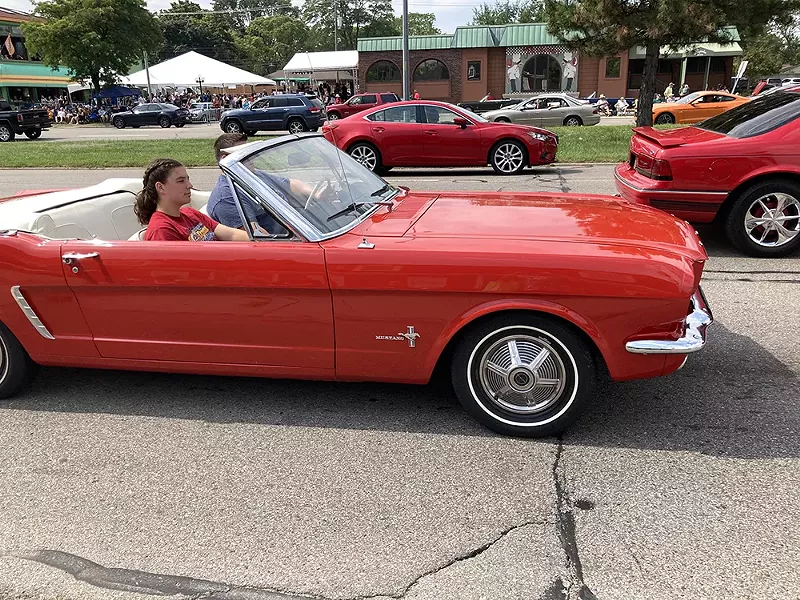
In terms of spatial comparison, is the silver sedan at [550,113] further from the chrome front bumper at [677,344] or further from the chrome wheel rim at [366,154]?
the chrome front bumper at [677,344]

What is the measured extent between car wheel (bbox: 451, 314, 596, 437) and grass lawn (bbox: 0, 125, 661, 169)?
11.6m

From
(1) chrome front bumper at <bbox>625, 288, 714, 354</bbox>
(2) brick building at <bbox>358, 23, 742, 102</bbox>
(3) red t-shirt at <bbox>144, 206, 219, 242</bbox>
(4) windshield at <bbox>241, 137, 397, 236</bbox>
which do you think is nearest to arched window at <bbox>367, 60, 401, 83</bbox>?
(2) brick building at <bbox>358, 23, 742, 102</bbox>

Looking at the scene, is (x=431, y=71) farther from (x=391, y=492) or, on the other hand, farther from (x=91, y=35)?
(x=391, y=492)

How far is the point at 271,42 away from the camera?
320 feet

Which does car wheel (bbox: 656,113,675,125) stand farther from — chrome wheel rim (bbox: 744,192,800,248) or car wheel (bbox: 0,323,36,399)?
car wheel (bbox: 0,323,36,399)

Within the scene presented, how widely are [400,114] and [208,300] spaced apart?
10.6 meters

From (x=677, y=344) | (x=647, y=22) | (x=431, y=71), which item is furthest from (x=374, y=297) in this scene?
(x=431, y=71)

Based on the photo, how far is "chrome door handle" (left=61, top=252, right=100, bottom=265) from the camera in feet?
11.4

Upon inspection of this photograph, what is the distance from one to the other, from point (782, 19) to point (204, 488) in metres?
17.6

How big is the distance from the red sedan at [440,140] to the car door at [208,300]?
10111 millimetres

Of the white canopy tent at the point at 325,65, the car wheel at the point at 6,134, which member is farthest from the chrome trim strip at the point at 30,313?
the white canopy tent at the point at 325,65

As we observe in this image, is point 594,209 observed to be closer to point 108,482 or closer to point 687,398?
point 687,398

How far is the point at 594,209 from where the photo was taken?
3873 millimetres

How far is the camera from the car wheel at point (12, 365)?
12.5 feet
